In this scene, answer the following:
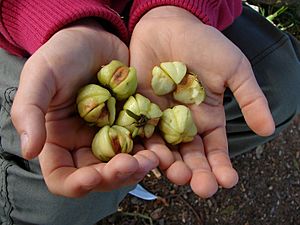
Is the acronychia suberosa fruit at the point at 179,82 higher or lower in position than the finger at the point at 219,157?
higher

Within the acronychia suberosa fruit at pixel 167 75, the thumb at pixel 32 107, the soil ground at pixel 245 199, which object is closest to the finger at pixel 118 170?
the thumb at pixel 32 107

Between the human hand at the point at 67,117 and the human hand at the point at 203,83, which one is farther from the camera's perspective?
the human hand at the point at 203,83

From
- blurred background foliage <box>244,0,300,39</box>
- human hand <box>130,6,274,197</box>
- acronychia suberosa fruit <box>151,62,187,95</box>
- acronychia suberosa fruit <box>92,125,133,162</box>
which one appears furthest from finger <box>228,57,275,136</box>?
blurred background foliage <box>244,0,300,39</box>

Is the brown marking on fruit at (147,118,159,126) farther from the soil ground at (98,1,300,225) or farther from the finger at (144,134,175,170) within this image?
the soil ground at (98,1,300,225)

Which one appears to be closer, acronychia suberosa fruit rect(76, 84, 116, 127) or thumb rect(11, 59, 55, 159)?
thumb rect(11, 59, 55, 159)

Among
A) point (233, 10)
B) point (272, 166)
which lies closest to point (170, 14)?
point (233, 10)

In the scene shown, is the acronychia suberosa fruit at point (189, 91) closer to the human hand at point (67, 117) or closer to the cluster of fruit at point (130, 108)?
the cluster of fruit at point (130, 108)

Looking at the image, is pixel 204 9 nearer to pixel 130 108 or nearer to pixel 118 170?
pixel 130 108
